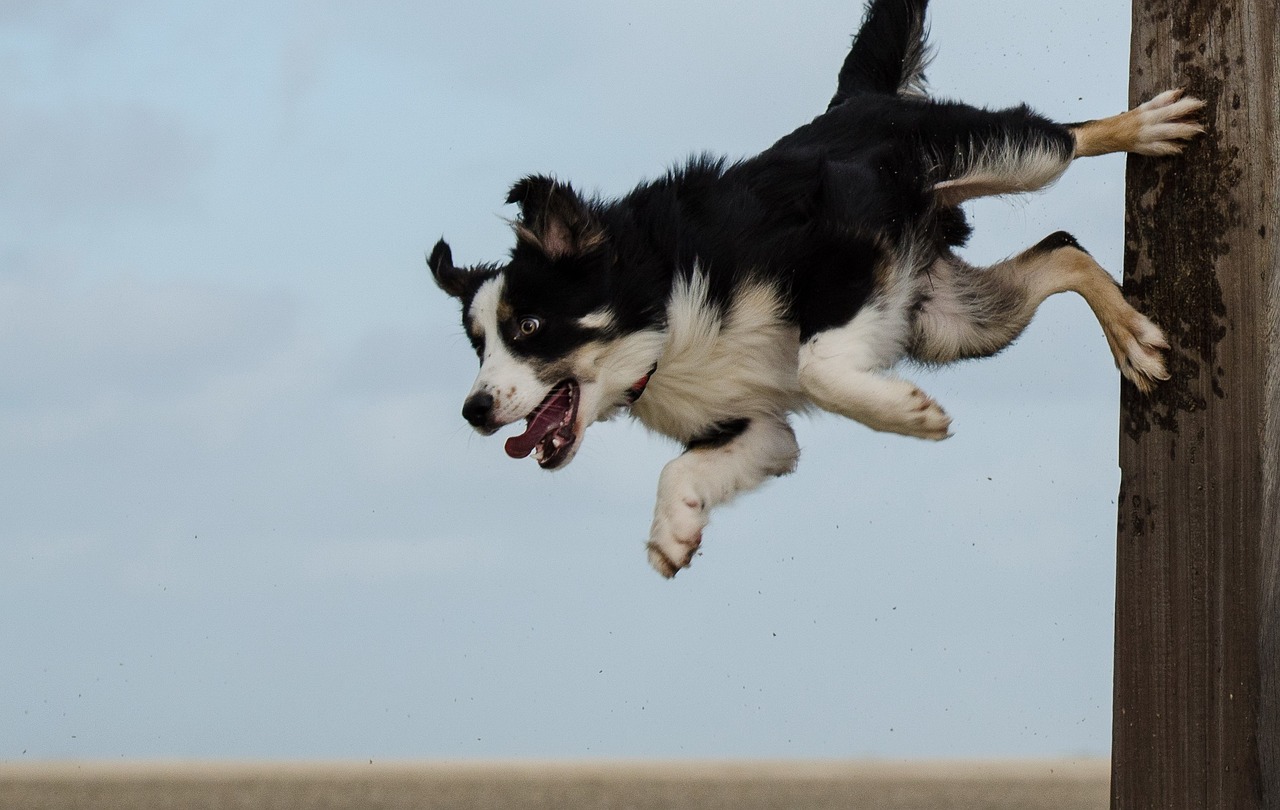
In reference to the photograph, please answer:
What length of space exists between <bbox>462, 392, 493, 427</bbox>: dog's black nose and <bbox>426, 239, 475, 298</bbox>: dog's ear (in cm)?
76

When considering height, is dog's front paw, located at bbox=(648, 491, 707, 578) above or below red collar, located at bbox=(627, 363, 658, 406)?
below

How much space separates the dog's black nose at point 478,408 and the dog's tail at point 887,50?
2.24 meters

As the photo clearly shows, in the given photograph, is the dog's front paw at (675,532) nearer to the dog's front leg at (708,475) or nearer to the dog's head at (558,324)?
the dog's front leg at (708,475)

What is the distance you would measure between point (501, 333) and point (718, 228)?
81cm

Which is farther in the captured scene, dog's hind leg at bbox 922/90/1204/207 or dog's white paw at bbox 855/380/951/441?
dog's hind leg at bbox 922/90/1204/207

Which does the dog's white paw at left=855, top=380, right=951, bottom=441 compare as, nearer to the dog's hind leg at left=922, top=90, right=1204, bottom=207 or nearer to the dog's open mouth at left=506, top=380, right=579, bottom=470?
the dog's open mouth at left=506, top=380, right=579, bottom=470

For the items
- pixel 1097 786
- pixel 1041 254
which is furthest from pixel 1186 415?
pixel 1097 786

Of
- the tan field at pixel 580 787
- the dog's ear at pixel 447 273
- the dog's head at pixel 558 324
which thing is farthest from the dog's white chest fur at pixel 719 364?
the tan field at pixel 580 787

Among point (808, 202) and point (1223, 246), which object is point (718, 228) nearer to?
point (808, 202)

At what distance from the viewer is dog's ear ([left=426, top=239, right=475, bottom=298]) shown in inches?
192

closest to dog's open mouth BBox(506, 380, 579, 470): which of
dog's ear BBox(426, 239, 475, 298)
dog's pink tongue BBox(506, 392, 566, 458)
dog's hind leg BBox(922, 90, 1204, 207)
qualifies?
dog's pink tongue BBox(506, 392, 566, 458)

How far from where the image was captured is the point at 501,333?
4.40m

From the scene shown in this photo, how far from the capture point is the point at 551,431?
4402 mm

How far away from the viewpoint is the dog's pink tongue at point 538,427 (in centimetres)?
430
